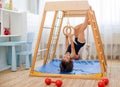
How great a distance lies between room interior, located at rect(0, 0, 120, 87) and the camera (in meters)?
4.09

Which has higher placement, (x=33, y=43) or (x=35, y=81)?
(x=33, y=43)

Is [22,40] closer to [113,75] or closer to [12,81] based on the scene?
[12,81]

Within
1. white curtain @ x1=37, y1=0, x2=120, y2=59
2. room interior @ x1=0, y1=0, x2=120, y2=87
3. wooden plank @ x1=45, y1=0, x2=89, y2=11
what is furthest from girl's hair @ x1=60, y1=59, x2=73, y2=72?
white curtain @ x1=37, y1=0, x2=120, y2=59

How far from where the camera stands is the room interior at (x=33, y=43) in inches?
161

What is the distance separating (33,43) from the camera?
247 inches

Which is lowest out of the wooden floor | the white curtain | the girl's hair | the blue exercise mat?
the wooden floor

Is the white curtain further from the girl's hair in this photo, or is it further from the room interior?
the girl's hair

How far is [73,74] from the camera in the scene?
4.26m

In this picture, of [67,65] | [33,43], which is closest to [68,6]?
[67,65]

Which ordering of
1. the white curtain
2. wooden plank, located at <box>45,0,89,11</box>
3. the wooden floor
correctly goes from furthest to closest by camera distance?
the white curtain, wooden plank, located at <box>45,0,89,11</box>, the wooden floor

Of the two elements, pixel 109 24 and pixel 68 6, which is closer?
pixel 68 6

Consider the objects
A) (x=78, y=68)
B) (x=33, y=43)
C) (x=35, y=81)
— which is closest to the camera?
(x=35, y=81)

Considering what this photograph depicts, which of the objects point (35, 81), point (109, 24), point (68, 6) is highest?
point (68, 6)

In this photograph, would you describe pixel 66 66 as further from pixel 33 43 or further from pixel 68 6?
pixel 33 43
